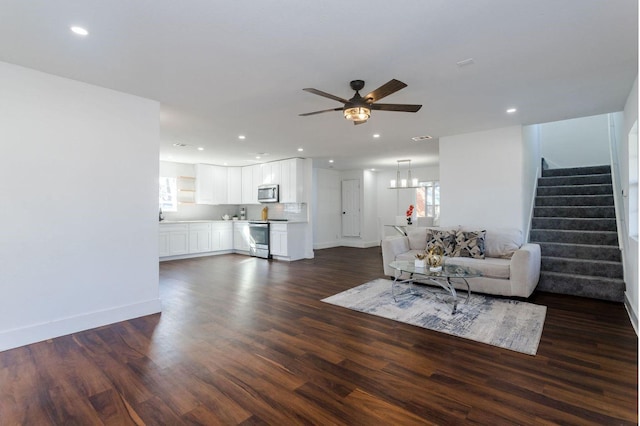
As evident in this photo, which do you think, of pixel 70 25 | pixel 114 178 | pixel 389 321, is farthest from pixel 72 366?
pixel 389 321

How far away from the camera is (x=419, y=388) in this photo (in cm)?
206

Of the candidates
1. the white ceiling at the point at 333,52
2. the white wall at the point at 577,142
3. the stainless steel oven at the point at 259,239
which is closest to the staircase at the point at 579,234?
the white wall at the point at 577,142

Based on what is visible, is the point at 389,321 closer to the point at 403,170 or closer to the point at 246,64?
the point at 246,64

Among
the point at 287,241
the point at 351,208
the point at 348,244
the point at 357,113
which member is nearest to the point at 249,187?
the point at 287,241

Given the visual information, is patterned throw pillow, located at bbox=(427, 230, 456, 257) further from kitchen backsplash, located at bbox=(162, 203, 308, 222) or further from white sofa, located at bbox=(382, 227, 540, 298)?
kitchen backsplash, located at bbox=(162, 203, 308, 222)

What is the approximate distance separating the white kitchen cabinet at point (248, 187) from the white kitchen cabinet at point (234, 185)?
14 centimetres

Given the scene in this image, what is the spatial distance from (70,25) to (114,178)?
157cm

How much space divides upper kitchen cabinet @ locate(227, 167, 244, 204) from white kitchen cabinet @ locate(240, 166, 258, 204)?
0.12 metres

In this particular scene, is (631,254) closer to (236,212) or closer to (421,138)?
(421,138)

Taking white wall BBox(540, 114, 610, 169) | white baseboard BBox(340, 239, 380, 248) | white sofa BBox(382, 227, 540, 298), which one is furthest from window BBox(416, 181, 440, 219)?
white sofa BBox(382, 227, 540, 298)

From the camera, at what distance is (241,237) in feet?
27.6

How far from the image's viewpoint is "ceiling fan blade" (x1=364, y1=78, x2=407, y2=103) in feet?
8.06

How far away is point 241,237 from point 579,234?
23.5 ft

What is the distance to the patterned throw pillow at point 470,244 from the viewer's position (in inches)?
176
